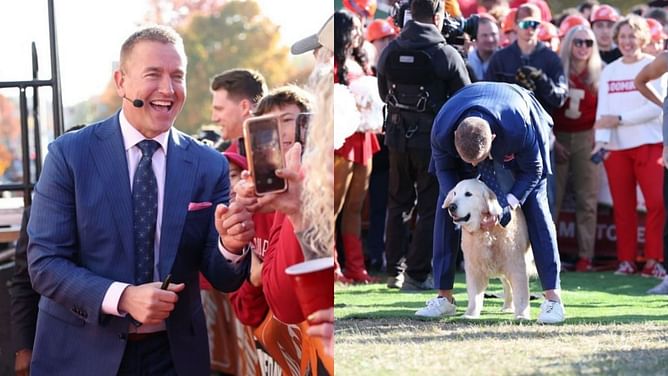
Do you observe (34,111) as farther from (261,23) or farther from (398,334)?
(398,334)

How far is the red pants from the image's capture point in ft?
13.3

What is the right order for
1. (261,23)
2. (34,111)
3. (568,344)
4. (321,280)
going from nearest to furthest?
(321,280) → (568,344) → (261,23) → (34,111)

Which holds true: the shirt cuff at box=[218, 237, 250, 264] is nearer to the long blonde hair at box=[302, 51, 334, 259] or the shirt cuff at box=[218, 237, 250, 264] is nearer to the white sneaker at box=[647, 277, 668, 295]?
the long blonde hair at box=[302, 51, 334, 259]

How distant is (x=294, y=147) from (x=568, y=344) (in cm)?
85

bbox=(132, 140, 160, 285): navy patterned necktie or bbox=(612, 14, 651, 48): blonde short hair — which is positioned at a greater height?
bbox=(612, 14, 651, 48): blonde short hair

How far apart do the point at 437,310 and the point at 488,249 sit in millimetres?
383

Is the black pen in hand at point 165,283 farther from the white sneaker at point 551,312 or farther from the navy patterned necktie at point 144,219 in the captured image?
the white sneaker at point 551,312

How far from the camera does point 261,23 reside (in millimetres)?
3768

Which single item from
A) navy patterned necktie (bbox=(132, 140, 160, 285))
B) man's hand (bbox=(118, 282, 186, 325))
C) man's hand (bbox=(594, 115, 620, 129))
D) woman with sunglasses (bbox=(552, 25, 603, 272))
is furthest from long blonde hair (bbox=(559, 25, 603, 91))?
man's hand (bbox=(118, 282, 186, 325))

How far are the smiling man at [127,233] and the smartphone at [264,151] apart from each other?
0.35 meters

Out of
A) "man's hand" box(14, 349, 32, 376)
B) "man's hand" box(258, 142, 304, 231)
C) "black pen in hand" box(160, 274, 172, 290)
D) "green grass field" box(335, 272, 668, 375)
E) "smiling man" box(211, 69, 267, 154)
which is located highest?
"smiling man" box(211, 69, 267, 154)

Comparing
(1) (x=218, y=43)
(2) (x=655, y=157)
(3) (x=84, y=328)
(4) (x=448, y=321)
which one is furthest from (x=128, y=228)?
(2) (x=655, y=157)

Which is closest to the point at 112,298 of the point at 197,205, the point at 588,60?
the point at 197,205

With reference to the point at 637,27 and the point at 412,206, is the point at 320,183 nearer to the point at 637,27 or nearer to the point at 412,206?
the point at 412,206
